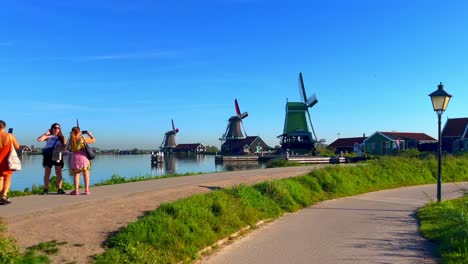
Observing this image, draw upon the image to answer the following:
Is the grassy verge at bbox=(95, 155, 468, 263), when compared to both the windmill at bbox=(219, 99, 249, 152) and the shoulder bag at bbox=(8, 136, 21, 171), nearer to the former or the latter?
the shoulder bag at bbox=(8, 136, 21, 171)

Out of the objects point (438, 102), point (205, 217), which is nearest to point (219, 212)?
point (205, 217)

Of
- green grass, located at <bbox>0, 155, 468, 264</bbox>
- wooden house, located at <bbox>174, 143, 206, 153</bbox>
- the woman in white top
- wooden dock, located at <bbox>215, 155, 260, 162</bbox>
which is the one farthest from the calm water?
wooden house, located at <bbox>174, 143, 206, 153</bbox>

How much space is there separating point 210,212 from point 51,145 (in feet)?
14.2

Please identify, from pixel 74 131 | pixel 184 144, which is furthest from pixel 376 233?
pixel 184 144

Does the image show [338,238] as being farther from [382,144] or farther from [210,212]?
[382,144]

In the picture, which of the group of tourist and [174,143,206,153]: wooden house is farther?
[174,143,206,153]: wooden house

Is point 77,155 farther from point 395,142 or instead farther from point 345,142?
point 345,142

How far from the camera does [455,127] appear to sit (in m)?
58.2

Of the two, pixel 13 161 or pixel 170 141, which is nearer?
pixel 13 161

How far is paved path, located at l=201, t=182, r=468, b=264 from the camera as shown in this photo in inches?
275

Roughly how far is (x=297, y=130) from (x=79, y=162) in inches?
2473

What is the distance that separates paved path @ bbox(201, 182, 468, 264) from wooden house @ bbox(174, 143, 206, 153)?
10924 cm

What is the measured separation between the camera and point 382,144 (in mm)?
63875

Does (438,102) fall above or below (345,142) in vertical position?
above
